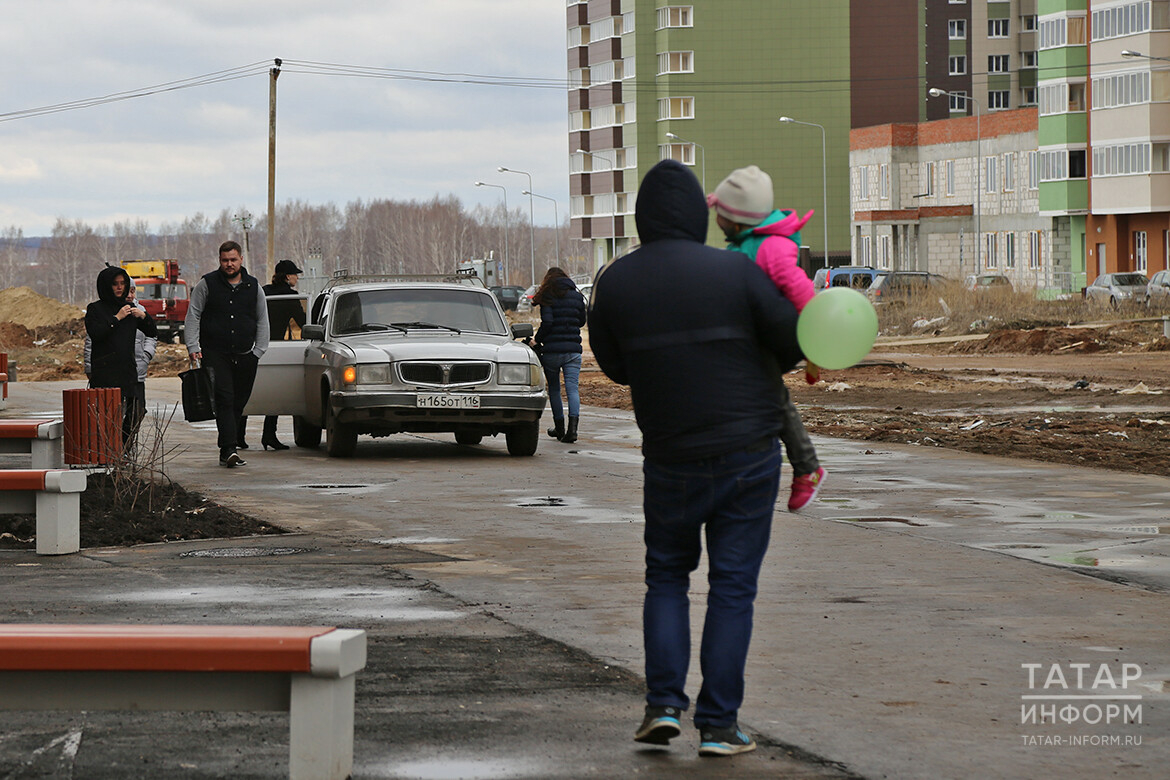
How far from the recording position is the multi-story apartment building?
8256cm

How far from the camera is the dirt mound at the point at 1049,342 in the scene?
1565 inches

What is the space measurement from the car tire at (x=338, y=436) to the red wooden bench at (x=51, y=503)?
245 inches

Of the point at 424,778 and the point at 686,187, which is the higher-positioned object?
the point at 686,187

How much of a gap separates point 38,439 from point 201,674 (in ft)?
25.8

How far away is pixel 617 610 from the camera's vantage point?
7.92 meters

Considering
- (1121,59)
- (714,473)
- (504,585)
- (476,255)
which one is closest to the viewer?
(714,473)

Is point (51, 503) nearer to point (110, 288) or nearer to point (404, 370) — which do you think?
point (110, 288)

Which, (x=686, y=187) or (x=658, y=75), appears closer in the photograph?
(x=686, y=187)

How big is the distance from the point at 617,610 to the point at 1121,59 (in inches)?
2820

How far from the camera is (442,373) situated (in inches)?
631

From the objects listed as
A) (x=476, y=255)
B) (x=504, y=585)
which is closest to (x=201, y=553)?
(x=504, y=585)

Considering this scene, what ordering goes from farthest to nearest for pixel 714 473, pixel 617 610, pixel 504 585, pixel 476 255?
pixel 476 255 < pixel 504 585 < pixel 617 610 < pixel 714 473

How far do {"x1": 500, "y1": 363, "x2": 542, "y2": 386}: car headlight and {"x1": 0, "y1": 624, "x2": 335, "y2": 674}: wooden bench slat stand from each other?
11515 mm

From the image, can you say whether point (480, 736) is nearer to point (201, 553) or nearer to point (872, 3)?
point (201, 553)
